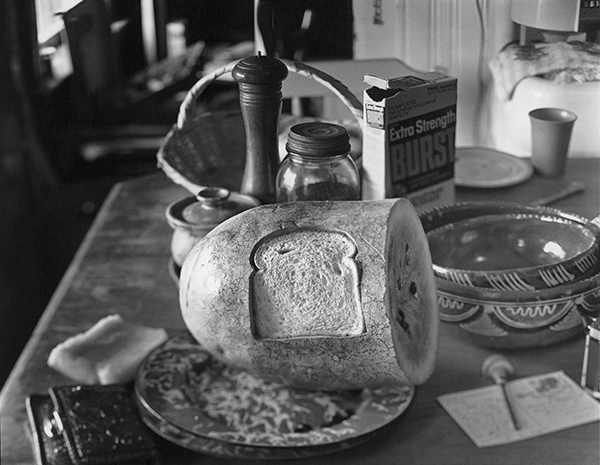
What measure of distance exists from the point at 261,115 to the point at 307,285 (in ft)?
0.84

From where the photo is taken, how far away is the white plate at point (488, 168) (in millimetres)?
1417

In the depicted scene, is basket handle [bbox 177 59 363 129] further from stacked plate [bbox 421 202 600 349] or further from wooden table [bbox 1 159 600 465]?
wooden table [bbox 1 159 600 465]

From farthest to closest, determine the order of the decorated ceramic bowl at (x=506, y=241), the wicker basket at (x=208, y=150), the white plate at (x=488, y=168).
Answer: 1. the white plate at (x=488, y=168)
2. the wicker basket at (x=208, y=150)
3. the decorated ceramic bowl at (x=506, y=241)

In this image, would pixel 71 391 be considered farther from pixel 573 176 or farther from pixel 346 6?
pixel 573 176

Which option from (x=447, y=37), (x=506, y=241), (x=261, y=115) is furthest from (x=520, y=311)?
(x=447, y=37)

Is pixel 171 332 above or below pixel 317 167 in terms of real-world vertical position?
below

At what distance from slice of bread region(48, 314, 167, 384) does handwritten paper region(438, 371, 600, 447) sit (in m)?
0.35

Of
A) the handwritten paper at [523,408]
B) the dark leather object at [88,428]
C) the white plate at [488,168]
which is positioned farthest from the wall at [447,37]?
the dark leather object at [88,428]

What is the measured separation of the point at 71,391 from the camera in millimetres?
838

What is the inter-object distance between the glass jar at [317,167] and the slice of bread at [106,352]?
0.81 feet

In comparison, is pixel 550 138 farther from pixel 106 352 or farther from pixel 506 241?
pixel 106 352

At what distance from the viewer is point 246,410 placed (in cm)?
83

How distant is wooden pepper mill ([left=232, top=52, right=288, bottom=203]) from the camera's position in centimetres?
88

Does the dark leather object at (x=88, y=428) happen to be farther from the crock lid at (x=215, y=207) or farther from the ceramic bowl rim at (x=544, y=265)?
the ceramic bowl rim at (x=544, y=265)
